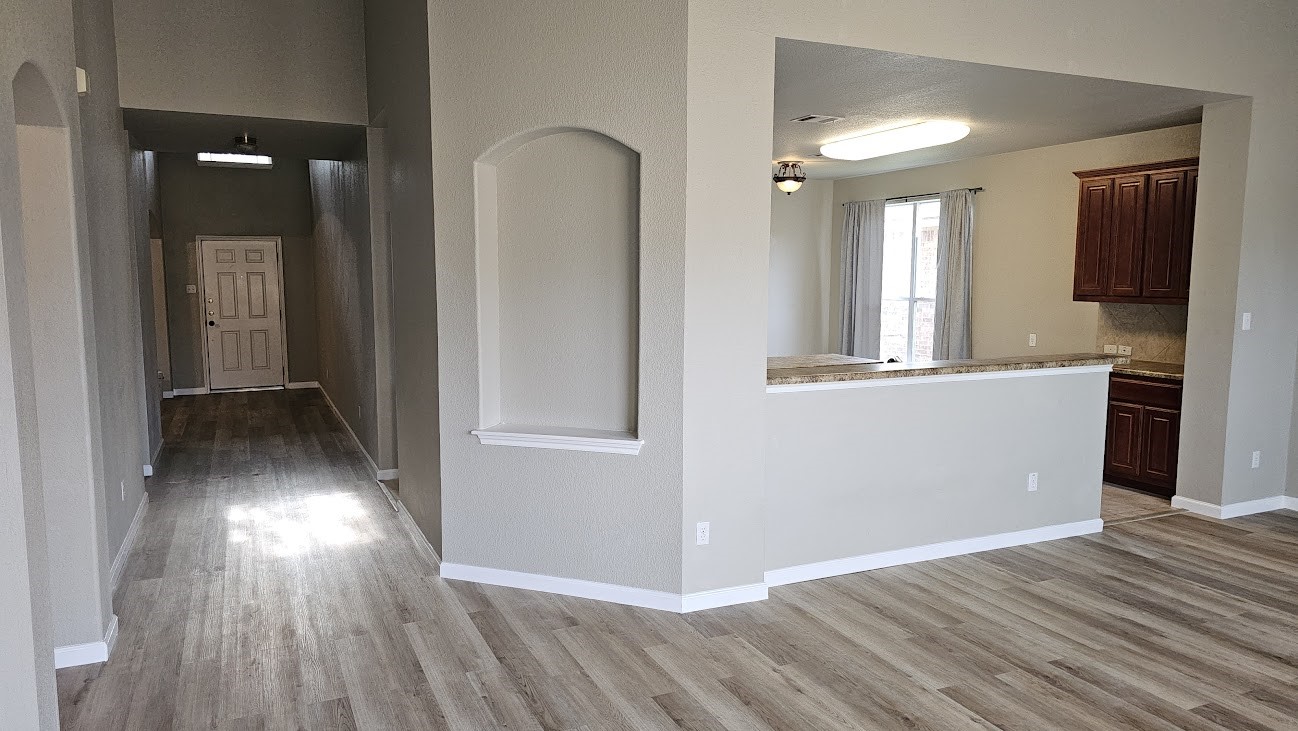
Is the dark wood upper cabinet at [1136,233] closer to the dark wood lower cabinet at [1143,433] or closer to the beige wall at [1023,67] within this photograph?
the beige wall at [1023,67]

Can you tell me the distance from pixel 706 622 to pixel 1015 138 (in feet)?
14.6

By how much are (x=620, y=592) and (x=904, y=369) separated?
6.01ft

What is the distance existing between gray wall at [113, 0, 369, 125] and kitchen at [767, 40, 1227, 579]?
2896 millimetres

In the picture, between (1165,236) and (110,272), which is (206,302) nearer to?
(110,272)

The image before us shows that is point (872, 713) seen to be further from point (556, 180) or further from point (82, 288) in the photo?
point (82, 288)

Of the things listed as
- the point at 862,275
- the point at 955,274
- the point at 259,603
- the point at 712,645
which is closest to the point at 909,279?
the point at 862,275

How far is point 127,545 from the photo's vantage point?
4.46m

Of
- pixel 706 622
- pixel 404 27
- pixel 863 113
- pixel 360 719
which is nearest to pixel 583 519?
pixel 706 622

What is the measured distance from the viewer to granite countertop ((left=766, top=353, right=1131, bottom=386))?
395 cm

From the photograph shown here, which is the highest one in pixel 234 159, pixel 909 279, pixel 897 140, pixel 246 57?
pixel 246 57

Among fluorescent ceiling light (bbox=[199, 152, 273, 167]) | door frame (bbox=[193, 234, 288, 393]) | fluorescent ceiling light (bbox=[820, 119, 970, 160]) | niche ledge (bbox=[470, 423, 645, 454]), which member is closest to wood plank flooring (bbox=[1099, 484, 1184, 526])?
fluorescent ceiling light (bbox=[820, 119, 970, 160])

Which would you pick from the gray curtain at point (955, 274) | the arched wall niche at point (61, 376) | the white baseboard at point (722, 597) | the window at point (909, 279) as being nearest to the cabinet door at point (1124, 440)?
the gray curtain at point (955, 274)

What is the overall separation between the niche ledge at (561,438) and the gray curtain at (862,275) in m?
5.63

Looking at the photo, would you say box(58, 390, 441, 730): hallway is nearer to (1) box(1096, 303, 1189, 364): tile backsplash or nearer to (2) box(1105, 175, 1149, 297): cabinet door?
(2) box(1105, 175, 1149, 297): cabinet door
